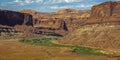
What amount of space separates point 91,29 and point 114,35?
531 inches

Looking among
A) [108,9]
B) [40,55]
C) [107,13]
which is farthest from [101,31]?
[40,55]

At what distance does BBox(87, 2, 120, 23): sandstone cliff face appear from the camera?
91300 mm

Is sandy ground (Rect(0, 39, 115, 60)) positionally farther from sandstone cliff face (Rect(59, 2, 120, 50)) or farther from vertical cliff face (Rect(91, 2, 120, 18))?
vertical cliff face (Rect(91, 2, 120, 18))

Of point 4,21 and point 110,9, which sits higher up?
point 110,9

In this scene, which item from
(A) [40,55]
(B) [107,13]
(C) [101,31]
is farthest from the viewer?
(B) [107,13]

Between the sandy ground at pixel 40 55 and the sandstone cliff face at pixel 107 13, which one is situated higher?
the sandstone cliff face at pixel 107 13

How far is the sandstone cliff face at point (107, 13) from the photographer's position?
9130cm

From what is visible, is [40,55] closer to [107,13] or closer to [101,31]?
[101,31]

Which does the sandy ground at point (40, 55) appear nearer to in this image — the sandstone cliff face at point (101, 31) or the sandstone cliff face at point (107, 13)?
the sandstone cliff face at point (101, 31)

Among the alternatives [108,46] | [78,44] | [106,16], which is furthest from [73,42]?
[108,46]

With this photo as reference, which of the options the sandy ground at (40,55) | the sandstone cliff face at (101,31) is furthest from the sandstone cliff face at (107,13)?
the sandy ground at (40,55)

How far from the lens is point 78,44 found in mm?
94812

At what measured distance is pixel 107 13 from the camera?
316 feet

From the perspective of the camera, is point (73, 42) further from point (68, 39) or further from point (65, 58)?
point (65, 58)
